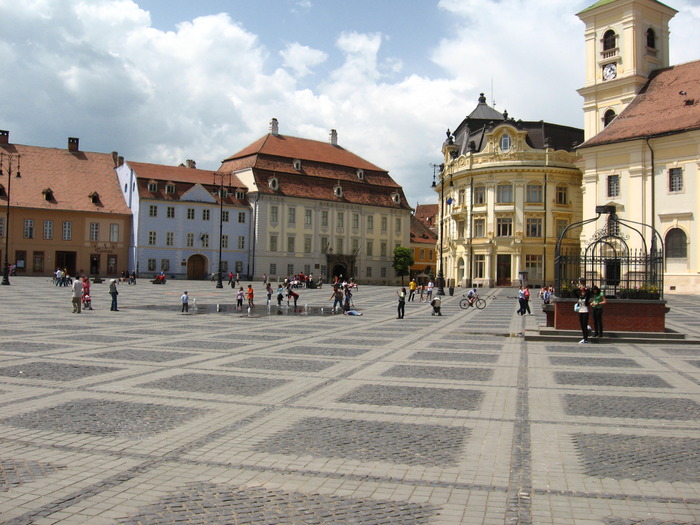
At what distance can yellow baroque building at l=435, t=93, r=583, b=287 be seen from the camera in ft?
214

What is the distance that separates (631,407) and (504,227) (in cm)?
5845

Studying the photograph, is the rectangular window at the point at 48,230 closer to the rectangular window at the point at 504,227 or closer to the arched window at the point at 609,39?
the rectangular window at the point at 504,227

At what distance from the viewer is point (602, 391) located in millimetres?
10836

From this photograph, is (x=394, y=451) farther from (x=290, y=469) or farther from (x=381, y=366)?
(x=381, y=366)

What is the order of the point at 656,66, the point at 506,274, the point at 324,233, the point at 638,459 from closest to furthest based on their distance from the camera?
the point at 638,459
the point at 656,66
the point at 506,274
the point at 324,233

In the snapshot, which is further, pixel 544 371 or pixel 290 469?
pixel 544 371

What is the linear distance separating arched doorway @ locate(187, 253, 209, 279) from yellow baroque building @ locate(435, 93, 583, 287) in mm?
26870

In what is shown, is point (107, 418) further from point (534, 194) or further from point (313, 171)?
point (313, 171)

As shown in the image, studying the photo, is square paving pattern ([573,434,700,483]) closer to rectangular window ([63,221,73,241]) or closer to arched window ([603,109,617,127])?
arched window ([603,109,617,127])

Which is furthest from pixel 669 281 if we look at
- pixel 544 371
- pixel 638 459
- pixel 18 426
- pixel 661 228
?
pixel 18 426

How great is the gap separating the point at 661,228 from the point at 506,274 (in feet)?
66.3

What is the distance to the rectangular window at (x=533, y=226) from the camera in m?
65.4

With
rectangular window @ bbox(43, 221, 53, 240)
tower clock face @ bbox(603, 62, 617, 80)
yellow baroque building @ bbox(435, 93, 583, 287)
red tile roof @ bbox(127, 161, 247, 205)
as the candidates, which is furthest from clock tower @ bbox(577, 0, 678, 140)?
rectangular window @ bbox(43, 221, 53, 240)

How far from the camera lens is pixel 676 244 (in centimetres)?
4666
